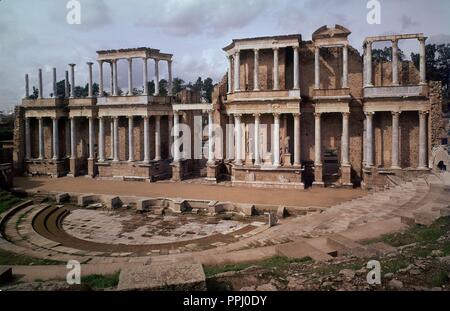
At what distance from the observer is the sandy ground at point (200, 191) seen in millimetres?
21359

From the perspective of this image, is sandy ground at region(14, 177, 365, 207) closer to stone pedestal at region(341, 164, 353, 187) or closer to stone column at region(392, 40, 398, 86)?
stone pedestal at region(341, 164, 353, 187)

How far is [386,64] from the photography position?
25781 mm

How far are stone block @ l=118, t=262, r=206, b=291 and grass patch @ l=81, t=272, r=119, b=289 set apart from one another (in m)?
1.07

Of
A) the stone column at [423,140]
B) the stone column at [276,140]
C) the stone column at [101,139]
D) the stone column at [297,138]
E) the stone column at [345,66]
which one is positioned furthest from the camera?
the stone column at [101,139]

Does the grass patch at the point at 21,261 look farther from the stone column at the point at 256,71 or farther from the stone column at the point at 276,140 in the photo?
the stone column at the point at 256,71

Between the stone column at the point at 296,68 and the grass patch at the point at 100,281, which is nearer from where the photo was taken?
the grass patch at the point at 100,281

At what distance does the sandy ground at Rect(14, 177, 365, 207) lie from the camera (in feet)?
70.1

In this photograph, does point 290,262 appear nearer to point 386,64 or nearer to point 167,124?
point 386,64

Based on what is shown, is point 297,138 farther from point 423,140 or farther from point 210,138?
point 423,140

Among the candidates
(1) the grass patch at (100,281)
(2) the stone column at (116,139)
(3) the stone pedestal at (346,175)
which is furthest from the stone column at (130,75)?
(1) the grass patch at (100,281)

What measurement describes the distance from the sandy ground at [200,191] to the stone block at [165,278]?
43.4 feet

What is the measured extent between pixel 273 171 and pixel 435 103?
11500 mm

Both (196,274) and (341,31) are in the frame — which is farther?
(341,31)
